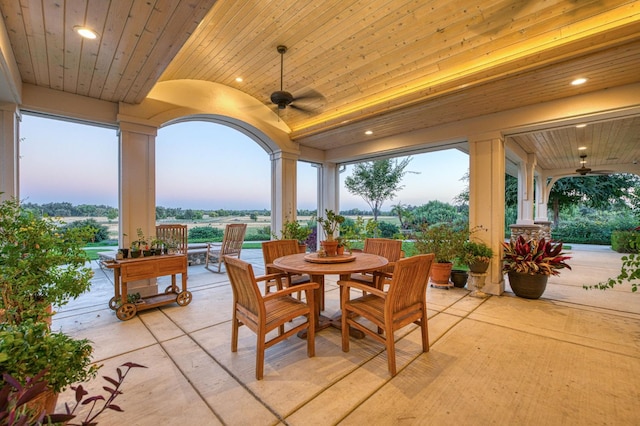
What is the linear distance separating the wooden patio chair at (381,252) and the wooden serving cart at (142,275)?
2.23 metres

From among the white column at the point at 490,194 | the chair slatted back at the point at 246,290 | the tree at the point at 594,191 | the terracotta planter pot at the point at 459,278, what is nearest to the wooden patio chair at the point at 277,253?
the chair slatted back at the point at 246,290

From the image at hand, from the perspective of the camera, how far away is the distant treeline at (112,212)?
3757 mm

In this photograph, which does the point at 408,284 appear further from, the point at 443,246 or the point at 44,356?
the point at 443,246

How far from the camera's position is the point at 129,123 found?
12.3 feet

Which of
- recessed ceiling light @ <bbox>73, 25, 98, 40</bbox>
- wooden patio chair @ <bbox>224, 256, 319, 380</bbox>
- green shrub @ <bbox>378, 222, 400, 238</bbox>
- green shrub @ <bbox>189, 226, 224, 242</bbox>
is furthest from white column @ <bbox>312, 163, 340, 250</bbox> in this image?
recessed ceiling light @ <bbox>73, 25, 98, 40</bbox>

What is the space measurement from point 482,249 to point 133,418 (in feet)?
14.1

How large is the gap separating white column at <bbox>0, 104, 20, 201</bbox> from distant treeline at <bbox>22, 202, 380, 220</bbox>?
0.81 feet

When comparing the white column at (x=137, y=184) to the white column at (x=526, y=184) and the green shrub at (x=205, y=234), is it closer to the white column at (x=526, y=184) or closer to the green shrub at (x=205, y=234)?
the green shrub at (x=205, y=234)

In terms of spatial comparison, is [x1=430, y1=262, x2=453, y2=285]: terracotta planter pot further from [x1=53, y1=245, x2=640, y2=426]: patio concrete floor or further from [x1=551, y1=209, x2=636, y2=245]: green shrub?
[x1=551, y1=209, x2=636, y2=245]: green shrub

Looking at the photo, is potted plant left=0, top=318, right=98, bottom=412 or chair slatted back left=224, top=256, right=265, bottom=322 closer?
potted plant left=0, top=318, right=98, bottom=412

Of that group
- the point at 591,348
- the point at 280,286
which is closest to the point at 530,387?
the point at 591,348

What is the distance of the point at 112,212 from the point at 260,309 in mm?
3373

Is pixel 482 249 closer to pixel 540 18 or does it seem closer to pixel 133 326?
pixel 540 18

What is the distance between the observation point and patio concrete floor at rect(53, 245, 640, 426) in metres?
1.70
